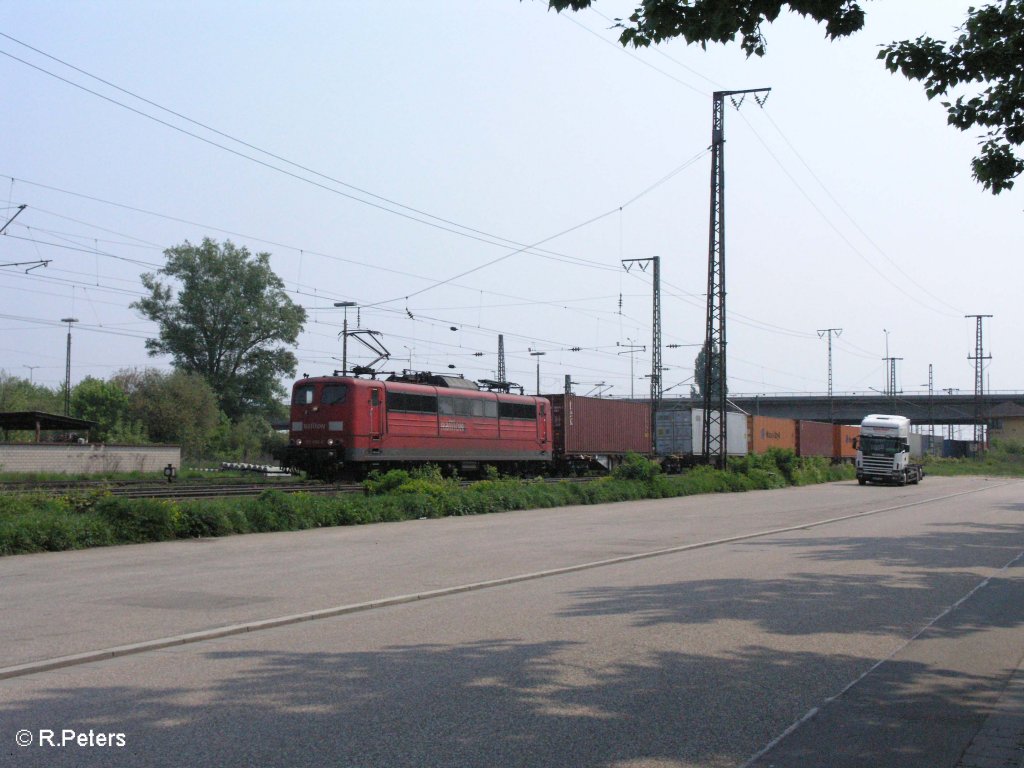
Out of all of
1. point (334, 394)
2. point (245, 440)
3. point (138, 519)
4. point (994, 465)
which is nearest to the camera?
point (138, 519)

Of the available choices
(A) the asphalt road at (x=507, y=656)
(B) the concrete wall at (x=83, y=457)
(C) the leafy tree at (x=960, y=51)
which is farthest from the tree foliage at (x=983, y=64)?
(B) the concrete wall at (x=83, y=457)

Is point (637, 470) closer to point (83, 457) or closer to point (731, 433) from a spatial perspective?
point (731, 433)

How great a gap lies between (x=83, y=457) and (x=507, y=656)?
3810 centimetres

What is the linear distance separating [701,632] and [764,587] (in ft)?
10.9

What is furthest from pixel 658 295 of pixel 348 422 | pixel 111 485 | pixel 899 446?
pixel 111 485

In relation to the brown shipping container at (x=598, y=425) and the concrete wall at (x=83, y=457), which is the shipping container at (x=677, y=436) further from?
the concrete wall at (x=83, y=457)

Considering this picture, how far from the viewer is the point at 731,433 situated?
51.0 metres

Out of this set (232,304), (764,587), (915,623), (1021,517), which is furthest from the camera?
(232,304)

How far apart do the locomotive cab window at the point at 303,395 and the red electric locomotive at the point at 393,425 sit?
32mm

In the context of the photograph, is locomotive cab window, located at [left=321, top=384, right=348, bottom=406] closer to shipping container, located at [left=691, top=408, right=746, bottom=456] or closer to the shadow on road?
the shadow on road

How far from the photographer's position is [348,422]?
29.8 m

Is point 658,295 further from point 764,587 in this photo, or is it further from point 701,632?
point 701,632

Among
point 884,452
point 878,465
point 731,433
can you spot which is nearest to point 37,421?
point 731,433

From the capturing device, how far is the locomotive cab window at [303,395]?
103 feet
